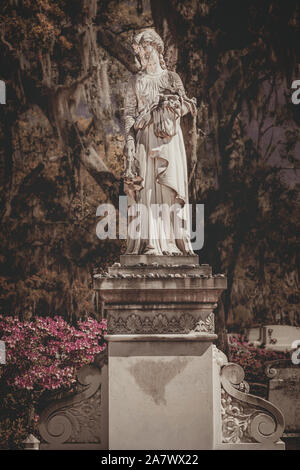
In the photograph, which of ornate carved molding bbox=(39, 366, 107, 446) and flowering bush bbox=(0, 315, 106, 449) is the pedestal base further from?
flowering bush bbox=(0, 315, 106, 449)

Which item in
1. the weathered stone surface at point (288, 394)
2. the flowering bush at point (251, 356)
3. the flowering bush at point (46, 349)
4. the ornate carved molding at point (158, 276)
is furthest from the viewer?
the flowering bush at point (251, 356)

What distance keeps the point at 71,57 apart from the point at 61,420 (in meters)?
8.87

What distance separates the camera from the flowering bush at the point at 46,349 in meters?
12.1

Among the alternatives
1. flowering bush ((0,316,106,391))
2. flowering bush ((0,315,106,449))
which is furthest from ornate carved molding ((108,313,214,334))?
flowering bush ((0,316,106,391))

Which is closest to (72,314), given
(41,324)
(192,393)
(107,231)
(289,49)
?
(41,324)

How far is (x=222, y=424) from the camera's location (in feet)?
22.1

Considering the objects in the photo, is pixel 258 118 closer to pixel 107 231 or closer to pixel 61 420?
pixel 107 231

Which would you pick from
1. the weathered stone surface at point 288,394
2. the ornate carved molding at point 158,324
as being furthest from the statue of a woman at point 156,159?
the weathered stone surface at point 288,394

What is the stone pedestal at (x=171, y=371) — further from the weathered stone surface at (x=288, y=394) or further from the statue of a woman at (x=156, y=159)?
the weathered stone surface at (x=288, y=394)

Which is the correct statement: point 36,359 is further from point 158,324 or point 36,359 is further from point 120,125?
point 158,324

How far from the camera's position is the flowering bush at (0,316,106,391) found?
1211 centimetres

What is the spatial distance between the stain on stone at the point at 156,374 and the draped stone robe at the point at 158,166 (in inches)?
38.3

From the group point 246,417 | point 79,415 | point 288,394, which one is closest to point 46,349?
point 288,394

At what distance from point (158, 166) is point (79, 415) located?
2309mm
